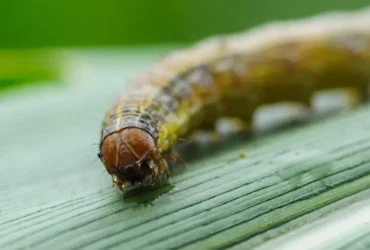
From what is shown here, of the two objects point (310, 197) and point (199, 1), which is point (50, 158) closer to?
point (310, 197)

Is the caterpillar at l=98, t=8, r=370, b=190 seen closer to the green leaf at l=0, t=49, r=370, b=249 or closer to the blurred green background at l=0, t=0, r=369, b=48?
the green leaf at l=0, t=49, r=370, b=249

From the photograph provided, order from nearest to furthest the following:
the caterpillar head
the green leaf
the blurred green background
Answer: the green leaf, the caterpillar head, the blurred green background

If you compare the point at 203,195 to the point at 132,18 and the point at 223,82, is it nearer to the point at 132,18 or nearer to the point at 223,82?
the point at 223,82

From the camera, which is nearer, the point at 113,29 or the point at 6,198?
the point at 6,198

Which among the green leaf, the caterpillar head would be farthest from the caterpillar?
the green leaf

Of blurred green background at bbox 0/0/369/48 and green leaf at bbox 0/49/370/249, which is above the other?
blurred green background at bbox 0/0/369/48

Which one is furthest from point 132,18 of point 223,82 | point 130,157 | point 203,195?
point 203,195

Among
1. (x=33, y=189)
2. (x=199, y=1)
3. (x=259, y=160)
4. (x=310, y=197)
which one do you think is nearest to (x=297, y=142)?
(x=259, y=160)
